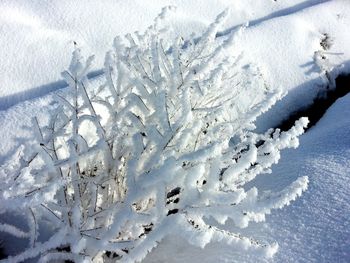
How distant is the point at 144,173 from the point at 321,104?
1.99m

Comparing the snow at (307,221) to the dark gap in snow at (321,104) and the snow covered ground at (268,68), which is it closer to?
the snow covered ground at (268,68)

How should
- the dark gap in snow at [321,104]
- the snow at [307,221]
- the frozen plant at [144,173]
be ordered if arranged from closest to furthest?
1. the frozen plant at [144,173]
2. the snow at [307,221]
3. the dark gap in snow at [321,104]

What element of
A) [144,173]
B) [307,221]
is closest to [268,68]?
[307,221]

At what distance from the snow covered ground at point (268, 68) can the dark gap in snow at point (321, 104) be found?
51 mm

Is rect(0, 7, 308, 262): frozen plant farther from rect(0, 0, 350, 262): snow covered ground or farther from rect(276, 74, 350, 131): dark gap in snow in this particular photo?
rect(276, 74, 350, 131): dark gap in snow

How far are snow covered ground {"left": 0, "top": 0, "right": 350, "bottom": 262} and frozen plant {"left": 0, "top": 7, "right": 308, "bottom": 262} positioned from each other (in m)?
0.26

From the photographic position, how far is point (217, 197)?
1.37m

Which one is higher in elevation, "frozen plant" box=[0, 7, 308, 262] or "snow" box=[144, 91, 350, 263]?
"frozen plant" box=[0, 7, 308, 262]

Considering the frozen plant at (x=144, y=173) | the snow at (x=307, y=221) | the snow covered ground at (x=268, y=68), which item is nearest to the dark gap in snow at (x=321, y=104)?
the snow covered ground at (x=268, y=68)

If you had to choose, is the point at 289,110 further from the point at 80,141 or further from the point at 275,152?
the point at 80,141

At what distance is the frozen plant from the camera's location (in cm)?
134

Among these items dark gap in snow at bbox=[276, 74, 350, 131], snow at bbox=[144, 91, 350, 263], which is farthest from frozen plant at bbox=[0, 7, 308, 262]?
dark gap in snow at bbox=[276, 74, 350, 131]

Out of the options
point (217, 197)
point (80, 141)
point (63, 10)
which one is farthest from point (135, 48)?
point (63, 10)

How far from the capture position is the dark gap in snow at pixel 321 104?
290 cm
